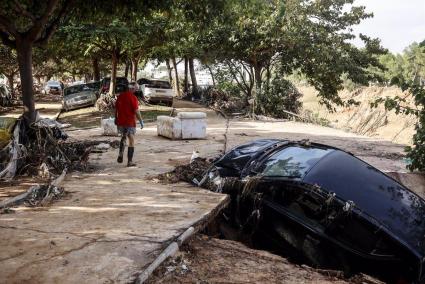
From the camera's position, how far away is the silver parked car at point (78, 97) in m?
25.8

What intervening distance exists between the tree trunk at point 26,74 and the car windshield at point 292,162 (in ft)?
19.8

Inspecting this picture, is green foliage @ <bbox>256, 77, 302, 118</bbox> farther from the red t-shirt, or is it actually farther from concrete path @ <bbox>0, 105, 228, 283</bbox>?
concrete path @ <bbox>0, 105, 228, 283</bbox>

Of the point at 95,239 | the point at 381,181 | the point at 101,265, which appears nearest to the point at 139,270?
the point at 101,265

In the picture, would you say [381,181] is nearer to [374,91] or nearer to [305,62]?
[305,62]

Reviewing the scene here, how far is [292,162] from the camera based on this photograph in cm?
582

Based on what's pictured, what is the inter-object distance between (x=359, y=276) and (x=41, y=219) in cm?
401

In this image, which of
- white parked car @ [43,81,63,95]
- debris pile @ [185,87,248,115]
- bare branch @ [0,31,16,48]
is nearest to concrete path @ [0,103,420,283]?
bare branch @ [0,31,16,48]

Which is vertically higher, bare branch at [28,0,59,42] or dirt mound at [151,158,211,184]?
bare branch at [28,0,59,42]

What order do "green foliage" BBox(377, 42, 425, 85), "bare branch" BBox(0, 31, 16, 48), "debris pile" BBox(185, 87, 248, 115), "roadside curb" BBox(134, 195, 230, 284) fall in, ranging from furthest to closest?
1. "green foliage" BBox(377, 42, 425, 85)
2. "debris pile" BBox(185, 87, 248, 115)
3. "bare branch" BBox(0, 31, 16, 48)
4. "roadside curb" BBox(134, 195, 230, 284)

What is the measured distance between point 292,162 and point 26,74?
22.5 ft

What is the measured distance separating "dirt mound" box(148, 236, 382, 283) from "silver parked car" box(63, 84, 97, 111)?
22.5 m

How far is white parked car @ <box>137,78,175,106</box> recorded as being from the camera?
2728cm

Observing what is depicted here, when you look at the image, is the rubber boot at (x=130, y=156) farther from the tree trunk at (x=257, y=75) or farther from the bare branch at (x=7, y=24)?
the tree trunk at (x=257, y=75)

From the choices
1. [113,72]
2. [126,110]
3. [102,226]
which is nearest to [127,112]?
[126,110]
